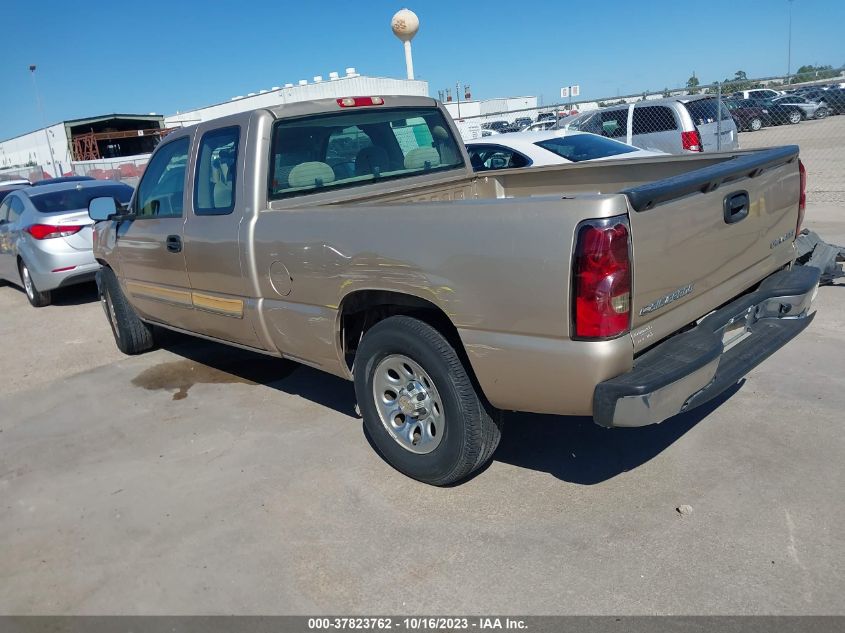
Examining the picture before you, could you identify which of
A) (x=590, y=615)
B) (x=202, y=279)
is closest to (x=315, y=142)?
(x=202, y=279)

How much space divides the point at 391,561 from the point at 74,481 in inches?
88.3

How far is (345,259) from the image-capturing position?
11.8 feet

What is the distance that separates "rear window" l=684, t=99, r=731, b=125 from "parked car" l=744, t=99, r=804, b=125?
638 inches

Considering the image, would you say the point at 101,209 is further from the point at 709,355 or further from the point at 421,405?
the point at 709,355

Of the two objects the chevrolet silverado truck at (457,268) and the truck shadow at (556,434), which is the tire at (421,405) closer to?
the chevrolet silverado truck at (457,268)

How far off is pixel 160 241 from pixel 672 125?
33.0 feet

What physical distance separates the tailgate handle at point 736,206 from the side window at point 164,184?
354 centimetres

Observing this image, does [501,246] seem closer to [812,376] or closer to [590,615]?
[590,615]

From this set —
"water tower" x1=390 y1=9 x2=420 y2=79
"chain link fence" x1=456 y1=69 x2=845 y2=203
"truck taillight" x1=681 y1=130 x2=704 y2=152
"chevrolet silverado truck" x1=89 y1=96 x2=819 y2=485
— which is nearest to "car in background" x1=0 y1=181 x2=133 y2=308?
"chevrolet silverado truck" x1=89 y1=96 x2=819 y2=485

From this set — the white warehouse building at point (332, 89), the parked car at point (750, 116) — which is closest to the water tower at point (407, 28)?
the white warehouse building at point (332, 89)

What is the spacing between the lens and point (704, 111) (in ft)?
44.9

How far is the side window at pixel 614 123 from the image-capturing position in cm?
1373

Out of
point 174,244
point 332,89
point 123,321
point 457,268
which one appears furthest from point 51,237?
point 332,89

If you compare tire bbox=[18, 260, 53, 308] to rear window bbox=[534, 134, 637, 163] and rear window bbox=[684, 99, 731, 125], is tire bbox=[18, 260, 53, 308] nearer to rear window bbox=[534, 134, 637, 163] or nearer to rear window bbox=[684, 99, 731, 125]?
rear window bbox=[534, 134, 637, 163]
